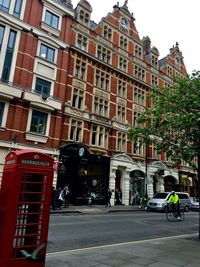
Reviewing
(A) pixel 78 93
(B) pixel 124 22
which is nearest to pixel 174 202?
(A) pixel 78 93

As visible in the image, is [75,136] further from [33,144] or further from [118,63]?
[118,63]

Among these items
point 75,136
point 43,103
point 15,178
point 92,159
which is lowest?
point 15,178

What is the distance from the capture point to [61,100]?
24672mm

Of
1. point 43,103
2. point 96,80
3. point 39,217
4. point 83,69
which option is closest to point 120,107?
point 96,80

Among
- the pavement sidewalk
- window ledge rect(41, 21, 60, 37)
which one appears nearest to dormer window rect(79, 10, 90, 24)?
window ledge rect(41, 21, 60, 37)

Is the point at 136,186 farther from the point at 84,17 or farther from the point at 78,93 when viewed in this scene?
the point at 84,17

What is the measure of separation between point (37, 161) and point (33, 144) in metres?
17.5

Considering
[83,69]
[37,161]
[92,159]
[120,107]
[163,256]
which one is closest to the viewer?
[37,161]

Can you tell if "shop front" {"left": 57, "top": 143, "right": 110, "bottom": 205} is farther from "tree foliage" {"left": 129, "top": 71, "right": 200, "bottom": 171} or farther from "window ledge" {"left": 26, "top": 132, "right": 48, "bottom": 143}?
"tree foliage" {"left": 129, "top": 71, "right": 200, "bottom": 171}

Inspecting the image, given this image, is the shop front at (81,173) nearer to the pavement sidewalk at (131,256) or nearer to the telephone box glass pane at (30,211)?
the pavement sidewalk at (131,256)

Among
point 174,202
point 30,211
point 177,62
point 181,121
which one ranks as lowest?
point 30,211

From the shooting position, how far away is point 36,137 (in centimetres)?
2228

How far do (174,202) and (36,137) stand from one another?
40.4 feet

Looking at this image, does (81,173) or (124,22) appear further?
(124,22)
